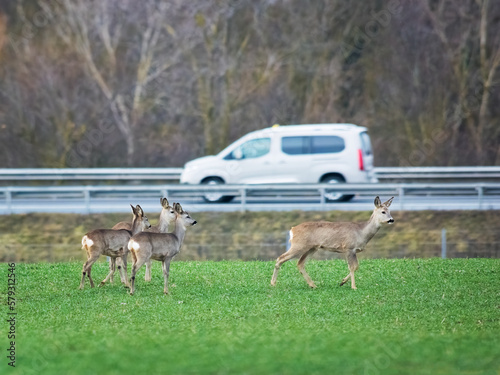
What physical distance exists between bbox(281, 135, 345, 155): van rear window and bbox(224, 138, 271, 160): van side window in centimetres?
45

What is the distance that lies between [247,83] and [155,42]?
4.20 metres

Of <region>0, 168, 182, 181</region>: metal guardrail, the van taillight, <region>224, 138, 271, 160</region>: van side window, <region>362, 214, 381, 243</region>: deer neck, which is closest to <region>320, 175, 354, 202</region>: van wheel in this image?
the van taillight

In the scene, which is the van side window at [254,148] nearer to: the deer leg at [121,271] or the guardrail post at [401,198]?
the guardrail post at [401,198]

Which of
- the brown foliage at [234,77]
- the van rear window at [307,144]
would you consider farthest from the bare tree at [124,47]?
the van rear window at [307,144]

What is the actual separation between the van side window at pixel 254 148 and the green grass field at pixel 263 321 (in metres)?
9.01

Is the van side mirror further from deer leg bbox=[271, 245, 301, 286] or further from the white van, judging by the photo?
deer leg bbox=[271, 245, 301, 286]

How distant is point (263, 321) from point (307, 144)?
15086mm

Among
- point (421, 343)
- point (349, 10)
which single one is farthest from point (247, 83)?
point (421, 343)

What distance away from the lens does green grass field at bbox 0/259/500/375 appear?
968cm

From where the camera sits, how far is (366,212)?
80.7 feet

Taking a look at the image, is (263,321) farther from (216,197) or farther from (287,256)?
(216,197)

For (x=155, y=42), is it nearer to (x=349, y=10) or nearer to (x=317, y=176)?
(x=349, y=10)

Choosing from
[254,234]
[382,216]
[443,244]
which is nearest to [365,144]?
[254,234]

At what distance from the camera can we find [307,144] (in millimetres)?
27328
